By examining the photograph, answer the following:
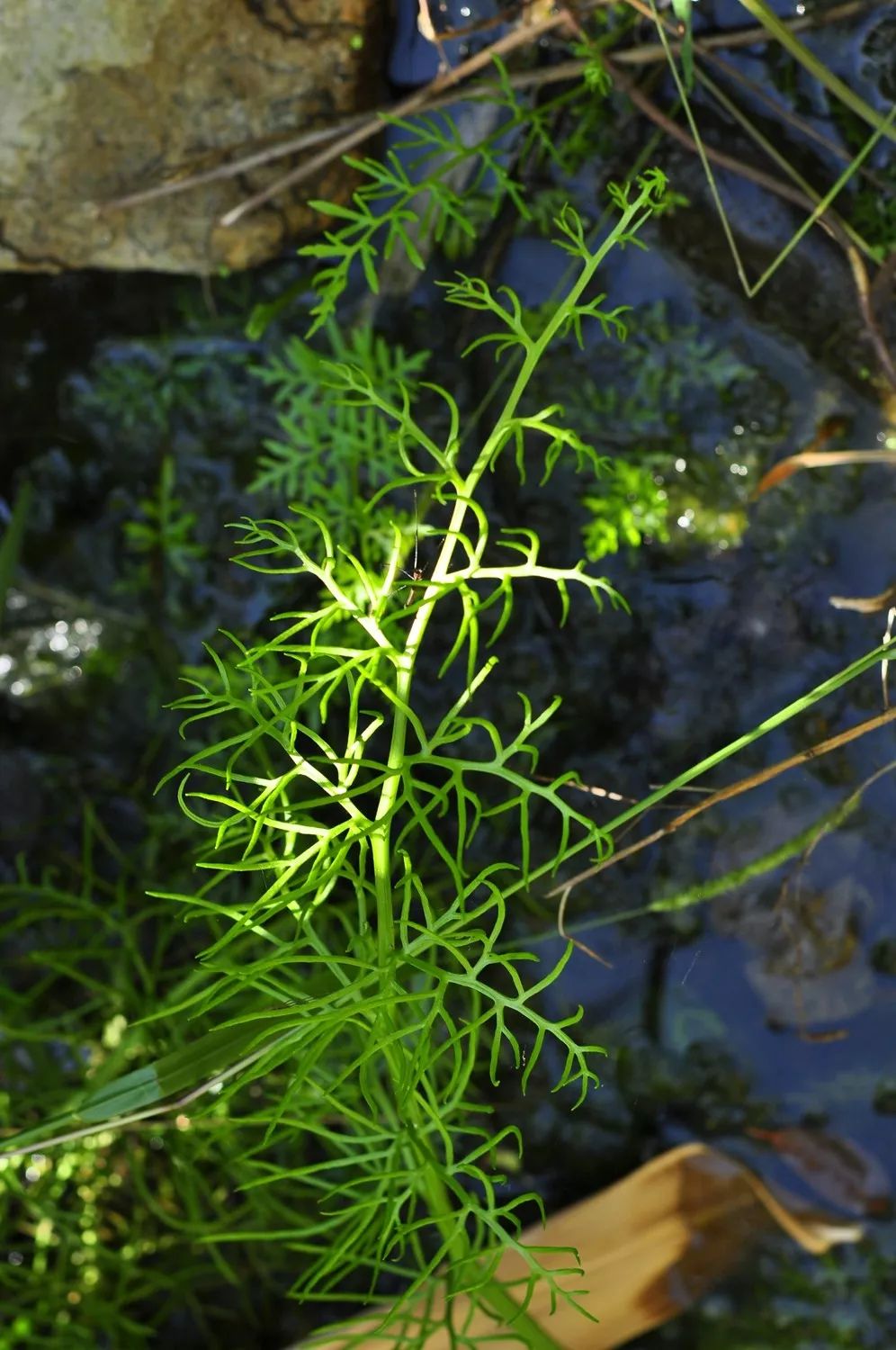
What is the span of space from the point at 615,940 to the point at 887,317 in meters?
1.03

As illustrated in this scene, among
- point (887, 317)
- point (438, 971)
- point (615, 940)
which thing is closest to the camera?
point (438, 971)

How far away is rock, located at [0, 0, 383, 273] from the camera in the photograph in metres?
1.69

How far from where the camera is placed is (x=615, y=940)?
187cm

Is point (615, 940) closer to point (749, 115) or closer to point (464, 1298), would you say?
point (464, 1298)

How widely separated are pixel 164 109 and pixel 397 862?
1209 mm

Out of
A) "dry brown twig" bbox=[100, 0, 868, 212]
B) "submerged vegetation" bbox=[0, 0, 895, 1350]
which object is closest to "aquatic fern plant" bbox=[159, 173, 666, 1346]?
"submerged vegetation" bbox=[0, 0, 895, 1350]

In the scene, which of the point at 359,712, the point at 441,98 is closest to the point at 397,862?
the point at 359,712

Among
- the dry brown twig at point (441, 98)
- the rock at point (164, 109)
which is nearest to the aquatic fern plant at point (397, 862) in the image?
the dry brown twig at point (441, 98)

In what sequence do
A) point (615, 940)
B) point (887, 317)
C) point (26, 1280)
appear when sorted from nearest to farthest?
point (887, 317) < point (615, 940) < point (26, 1280)

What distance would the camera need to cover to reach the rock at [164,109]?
1690 millimetres

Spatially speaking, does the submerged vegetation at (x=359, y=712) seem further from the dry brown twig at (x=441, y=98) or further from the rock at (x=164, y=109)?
the rock at (x=164, y=109)

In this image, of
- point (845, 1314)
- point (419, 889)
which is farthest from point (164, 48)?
point (845, 1314)

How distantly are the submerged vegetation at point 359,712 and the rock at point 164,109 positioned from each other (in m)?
0.13

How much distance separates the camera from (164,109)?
68.5 inches
